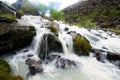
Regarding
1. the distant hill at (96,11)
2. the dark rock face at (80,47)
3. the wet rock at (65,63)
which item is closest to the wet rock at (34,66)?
the wet rock at (65,63)

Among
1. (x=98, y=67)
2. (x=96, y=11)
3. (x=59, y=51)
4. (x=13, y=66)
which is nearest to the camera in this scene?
(x=13, y=66)

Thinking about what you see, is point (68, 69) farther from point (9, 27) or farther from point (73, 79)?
point (9, 27)

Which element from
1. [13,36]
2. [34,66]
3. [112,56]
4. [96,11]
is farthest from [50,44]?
[96,11]

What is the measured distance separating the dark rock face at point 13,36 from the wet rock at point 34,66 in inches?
88.2

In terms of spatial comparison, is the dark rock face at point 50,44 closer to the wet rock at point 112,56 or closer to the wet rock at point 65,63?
the wet rock at point 65,63

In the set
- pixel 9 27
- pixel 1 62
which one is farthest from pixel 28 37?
pixel 1 62

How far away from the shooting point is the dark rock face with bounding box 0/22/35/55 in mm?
15831

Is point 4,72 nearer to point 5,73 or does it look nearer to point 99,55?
point 5,73

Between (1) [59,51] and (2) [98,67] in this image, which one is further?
(1) [59,51]

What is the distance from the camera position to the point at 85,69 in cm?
1513

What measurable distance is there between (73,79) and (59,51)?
408 centimetres

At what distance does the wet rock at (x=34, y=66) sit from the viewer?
13658mm

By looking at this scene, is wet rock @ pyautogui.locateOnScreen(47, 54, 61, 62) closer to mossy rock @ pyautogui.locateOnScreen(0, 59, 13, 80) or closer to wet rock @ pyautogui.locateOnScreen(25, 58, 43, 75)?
wet rock @ pyautogui.locateOnScreen(25, 58, 43, 75)

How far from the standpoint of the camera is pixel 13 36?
53.4 feet
